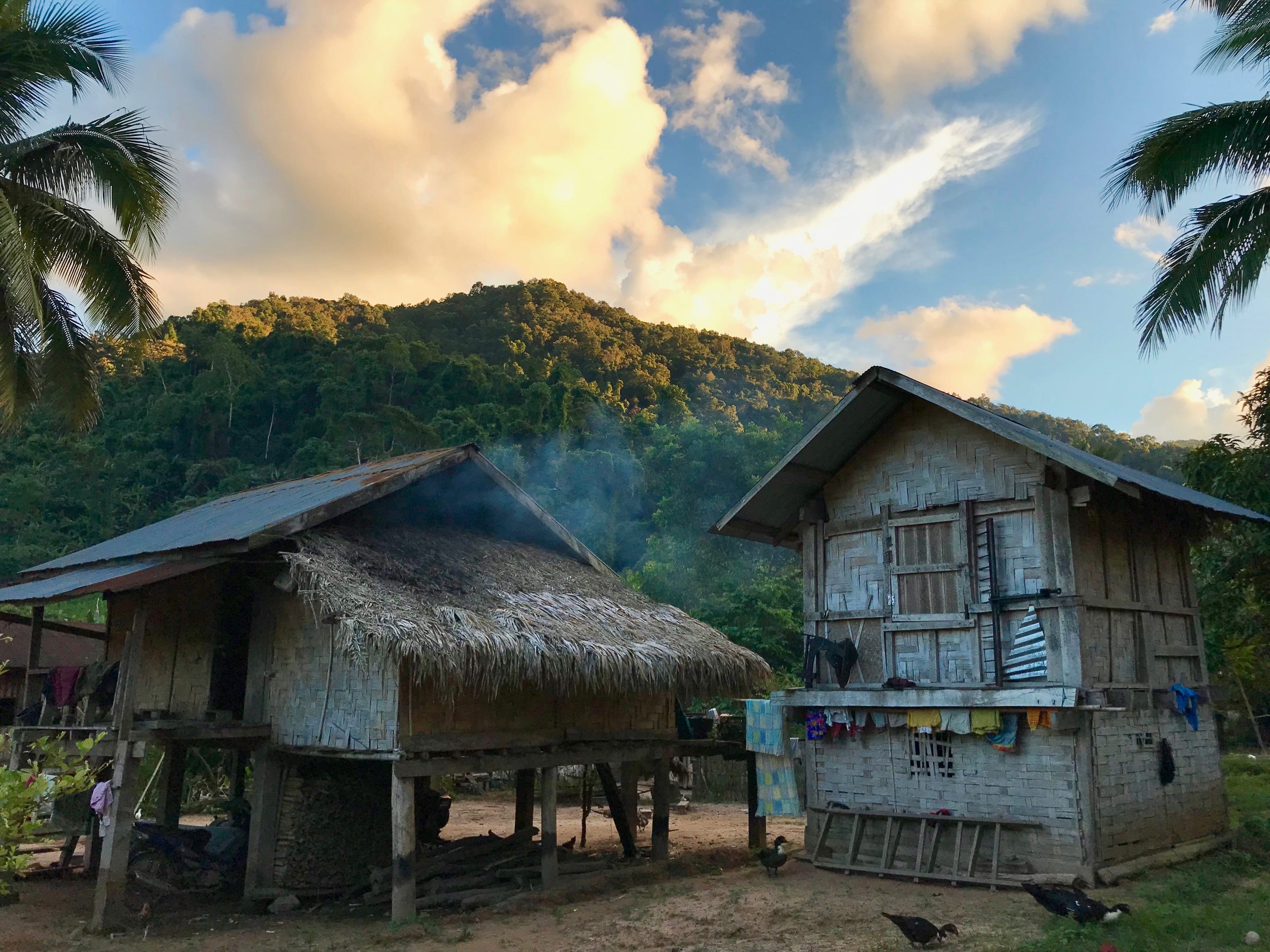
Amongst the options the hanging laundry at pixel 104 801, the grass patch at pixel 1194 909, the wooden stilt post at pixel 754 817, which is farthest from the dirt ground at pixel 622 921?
the wooden stilt post at pixel 754 817

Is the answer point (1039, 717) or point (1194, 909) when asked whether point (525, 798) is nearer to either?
point (1039, 717)

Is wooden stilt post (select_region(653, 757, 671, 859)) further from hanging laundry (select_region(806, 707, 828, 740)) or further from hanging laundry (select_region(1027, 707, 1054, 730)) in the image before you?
hanging laundry (select_region(1027, 707, 1054, 730))

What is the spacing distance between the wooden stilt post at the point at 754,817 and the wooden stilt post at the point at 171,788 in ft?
26.2

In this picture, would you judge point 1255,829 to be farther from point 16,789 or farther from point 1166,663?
point 16,789

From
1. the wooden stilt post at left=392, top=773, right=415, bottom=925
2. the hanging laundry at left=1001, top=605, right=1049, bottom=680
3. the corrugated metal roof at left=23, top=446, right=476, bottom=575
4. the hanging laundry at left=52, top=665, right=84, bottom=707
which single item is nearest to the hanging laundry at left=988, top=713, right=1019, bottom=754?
the hanging laundry at left=1001, top=605, right=1049, bottom=680

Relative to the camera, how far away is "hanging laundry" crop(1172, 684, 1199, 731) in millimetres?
11633

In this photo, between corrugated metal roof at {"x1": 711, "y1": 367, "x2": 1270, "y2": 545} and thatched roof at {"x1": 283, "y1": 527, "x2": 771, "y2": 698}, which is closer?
thatched roof at {"x1": 283, "y1": 527, "x2": 771, "y2": 698}

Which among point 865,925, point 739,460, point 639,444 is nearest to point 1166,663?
point 865,925

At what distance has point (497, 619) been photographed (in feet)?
34.3

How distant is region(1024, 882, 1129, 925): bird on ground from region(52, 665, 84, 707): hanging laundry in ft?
35.7

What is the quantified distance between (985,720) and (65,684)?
10.9 m

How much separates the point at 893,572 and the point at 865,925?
4270 millimetres

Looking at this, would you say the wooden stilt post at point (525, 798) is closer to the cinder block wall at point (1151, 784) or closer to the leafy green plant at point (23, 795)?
the cinder block wall at point (1151, 784)

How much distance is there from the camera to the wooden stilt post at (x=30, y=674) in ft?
36.4
